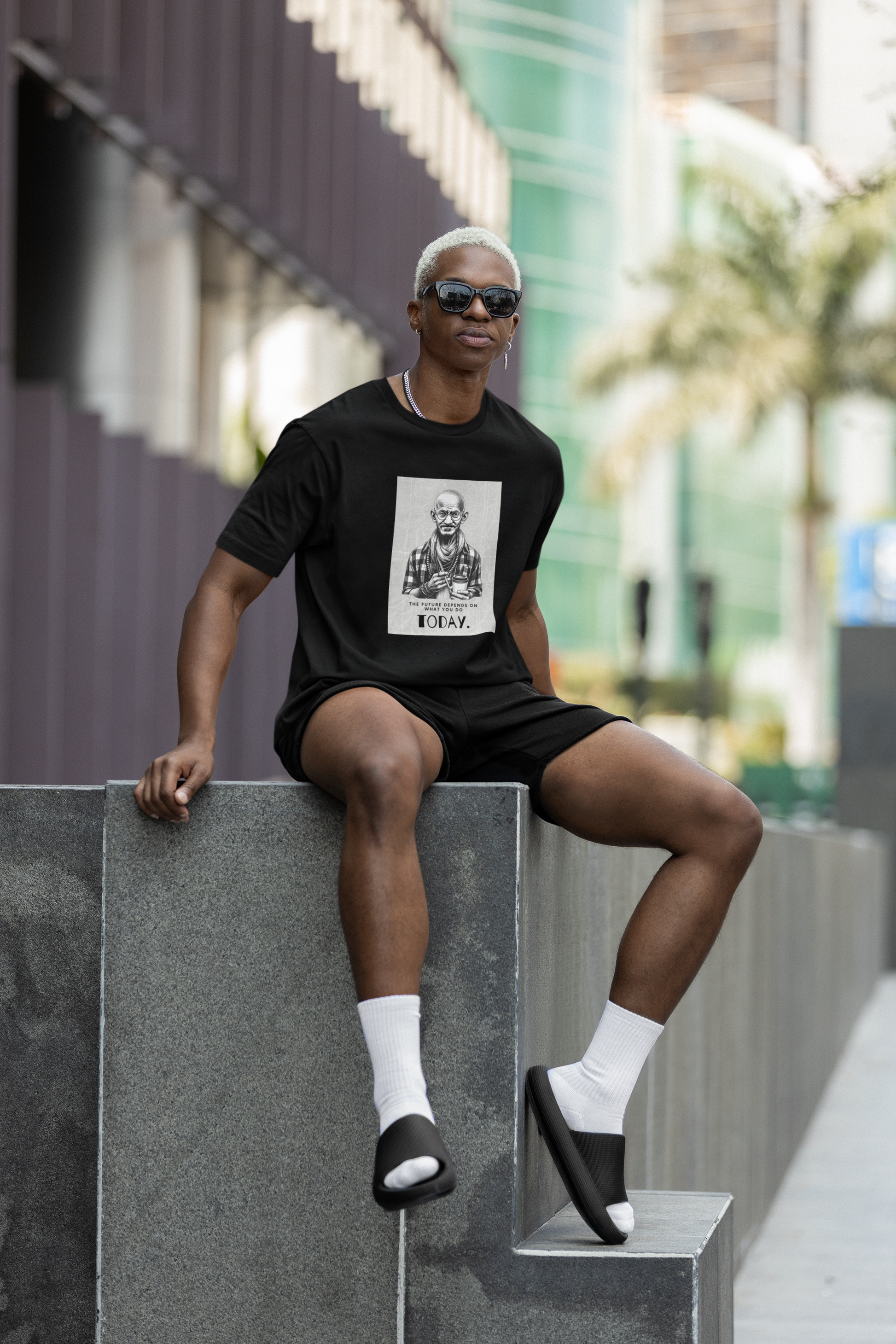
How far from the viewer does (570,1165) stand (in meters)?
3.60

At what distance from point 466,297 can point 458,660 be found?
0.71 m

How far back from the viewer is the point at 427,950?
362 centimetres

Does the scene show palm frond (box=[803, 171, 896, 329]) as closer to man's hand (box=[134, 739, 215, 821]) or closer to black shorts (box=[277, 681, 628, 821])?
black shorts (box=[277, 681, 628, 821])

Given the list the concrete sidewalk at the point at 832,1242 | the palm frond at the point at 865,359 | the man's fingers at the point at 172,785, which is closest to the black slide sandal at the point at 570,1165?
the man's fingers at the point at 172,785

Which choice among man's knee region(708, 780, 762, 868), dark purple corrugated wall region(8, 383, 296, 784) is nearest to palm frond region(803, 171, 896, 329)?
dark purple corrugated wall region(8, 383, 296, 784)

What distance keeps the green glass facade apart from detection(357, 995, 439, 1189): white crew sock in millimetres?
41484

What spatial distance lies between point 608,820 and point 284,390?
11.6 meters

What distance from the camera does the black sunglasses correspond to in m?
3.86

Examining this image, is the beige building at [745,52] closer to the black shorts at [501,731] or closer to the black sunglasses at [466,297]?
the black sunglasses at [466,297]

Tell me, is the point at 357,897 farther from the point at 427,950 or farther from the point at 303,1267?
the point at 303,1267

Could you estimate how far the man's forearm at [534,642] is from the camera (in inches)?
168

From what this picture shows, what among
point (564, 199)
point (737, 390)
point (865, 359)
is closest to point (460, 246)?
point (737, 390)

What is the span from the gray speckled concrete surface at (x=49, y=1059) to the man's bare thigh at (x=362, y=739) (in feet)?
1.81

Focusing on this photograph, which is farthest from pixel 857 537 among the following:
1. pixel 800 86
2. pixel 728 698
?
pixel 800 86
